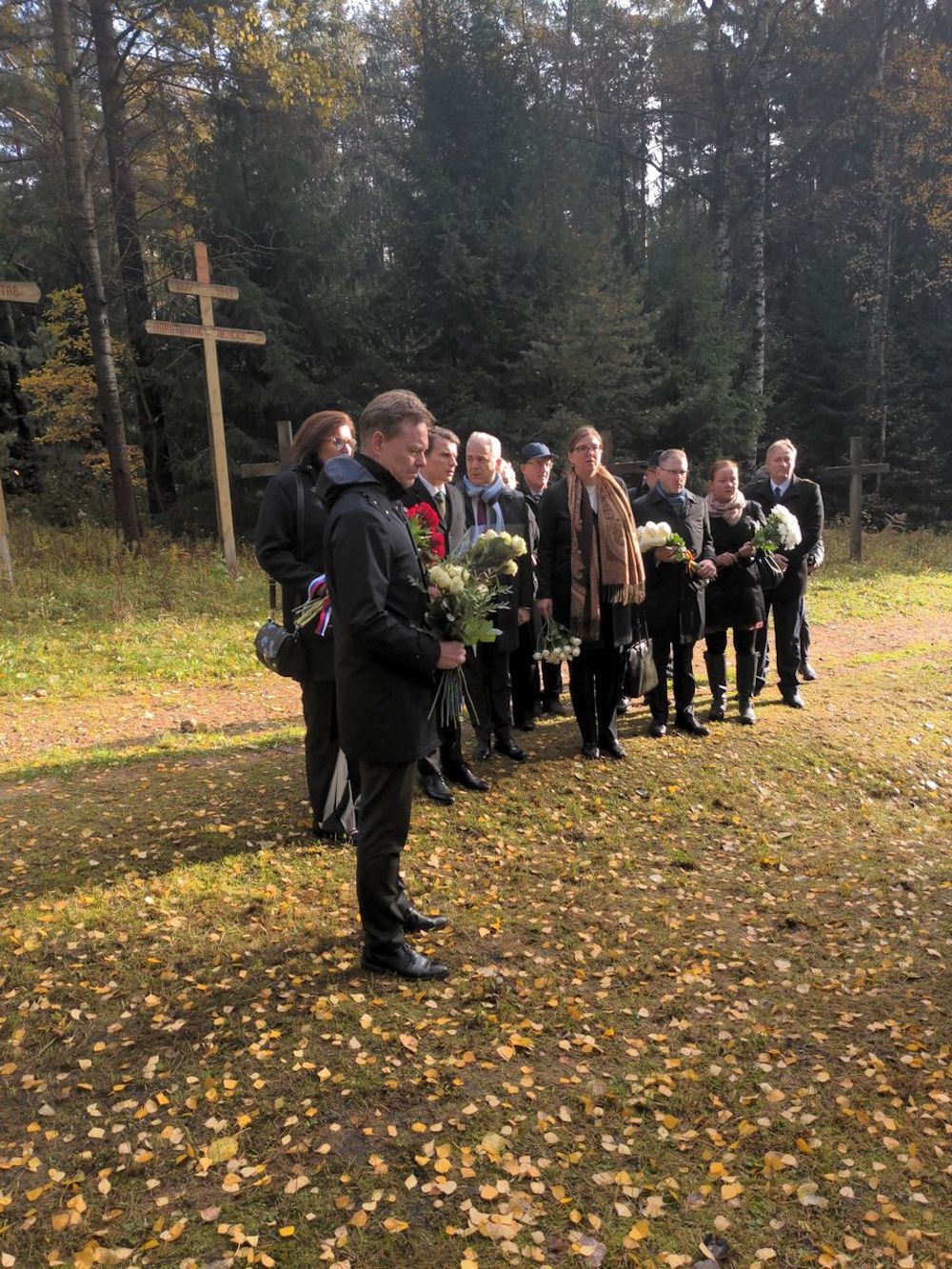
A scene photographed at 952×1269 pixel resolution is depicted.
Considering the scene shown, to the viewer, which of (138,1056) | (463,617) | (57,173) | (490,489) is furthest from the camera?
(57,173)

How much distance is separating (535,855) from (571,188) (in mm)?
16325

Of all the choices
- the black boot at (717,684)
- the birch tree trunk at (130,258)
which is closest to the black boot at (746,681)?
the black boot at (717,684)

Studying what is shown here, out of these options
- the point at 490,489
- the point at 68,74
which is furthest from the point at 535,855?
the point at 68,74

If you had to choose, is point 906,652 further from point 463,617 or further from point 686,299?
point 686,299

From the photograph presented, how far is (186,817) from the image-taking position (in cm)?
573

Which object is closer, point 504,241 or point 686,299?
point 504,241

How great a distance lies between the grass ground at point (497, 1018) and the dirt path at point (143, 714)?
0.62ft

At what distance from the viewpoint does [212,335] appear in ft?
42.8

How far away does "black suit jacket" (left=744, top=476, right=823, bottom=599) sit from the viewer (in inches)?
341

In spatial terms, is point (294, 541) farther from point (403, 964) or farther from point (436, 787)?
point (403, 964)

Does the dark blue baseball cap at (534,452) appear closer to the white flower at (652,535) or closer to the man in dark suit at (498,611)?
Answer: the man in dark suit at (498,611)

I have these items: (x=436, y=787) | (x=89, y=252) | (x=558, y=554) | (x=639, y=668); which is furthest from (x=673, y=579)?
(x=89, y=252)

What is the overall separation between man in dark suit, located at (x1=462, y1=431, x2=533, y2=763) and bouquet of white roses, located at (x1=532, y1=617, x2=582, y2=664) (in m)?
0.18

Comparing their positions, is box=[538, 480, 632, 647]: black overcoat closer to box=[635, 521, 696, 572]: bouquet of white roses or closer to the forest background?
box=[635, 521, 696, 572]: bouquet of white roses
